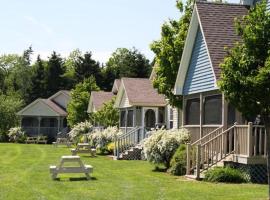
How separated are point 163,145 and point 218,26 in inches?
220

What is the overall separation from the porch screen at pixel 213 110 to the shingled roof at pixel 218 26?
1859 mm

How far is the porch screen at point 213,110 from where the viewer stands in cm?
2212

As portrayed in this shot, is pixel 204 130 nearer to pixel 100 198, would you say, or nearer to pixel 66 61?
pixel 100 198

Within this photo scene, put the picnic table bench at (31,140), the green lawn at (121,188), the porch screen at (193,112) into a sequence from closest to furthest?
the green lawn at (121,188) → the porch screen at (193,112) → the picnic table bench at (31,140)

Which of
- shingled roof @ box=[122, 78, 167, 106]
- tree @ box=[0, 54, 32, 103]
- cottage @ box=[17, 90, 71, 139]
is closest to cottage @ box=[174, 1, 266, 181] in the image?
shingled roof @ box=[122, 78, 167, 106]

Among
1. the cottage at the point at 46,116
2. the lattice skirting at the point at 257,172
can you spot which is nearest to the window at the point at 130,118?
the lattice skirting at the point at 257,172

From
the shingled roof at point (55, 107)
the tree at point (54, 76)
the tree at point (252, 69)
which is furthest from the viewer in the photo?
the tree at point (54, 76)

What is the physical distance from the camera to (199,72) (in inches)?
938

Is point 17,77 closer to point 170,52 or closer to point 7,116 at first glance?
point 7,116

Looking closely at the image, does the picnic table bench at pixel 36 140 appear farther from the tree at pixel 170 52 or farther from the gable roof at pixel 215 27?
the gable roof at pixel 215 27

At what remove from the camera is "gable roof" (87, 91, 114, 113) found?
54562 mm

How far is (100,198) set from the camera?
14.2 m

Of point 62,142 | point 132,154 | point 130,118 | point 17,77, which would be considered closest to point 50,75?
point 17,77

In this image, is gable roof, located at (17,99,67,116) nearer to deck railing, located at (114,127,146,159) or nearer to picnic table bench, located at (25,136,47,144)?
picnic table bench, located at (25,136,47,144)
